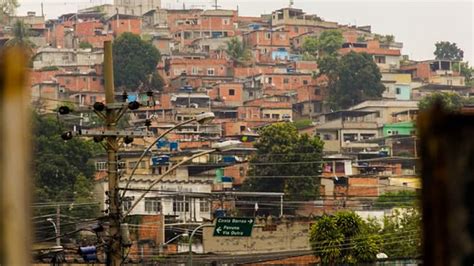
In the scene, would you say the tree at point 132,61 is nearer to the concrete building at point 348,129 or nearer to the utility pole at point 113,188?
the concrete building at point 348,129

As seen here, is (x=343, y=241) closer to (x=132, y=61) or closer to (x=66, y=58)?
(x=132, y=61)

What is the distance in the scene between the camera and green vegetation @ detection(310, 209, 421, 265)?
138ft

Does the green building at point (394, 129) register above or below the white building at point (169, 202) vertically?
above

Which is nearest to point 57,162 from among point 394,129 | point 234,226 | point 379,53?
point 234,226

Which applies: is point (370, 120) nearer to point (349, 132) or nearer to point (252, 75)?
point (349, 132)

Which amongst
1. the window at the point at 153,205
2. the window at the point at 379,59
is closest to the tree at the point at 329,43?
the window at the point at 379,59

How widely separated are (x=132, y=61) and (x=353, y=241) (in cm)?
7934

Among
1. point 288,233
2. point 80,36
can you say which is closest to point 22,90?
point 288,233

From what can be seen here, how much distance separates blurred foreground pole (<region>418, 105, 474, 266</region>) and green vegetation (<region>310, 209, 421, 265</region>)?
37.6m

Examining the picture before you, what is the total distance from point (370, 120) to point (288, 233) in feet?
192

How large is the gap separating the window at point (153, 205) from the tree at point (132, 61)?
52655mm

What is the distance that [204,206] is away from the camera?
219 ft

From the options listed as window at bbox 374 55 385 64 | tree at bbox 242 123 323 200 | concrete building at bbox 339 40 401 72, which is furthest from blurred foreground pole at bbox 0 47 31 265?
window at bbox 374 55 385 64

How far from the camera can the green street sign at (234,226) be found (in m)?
37.4
